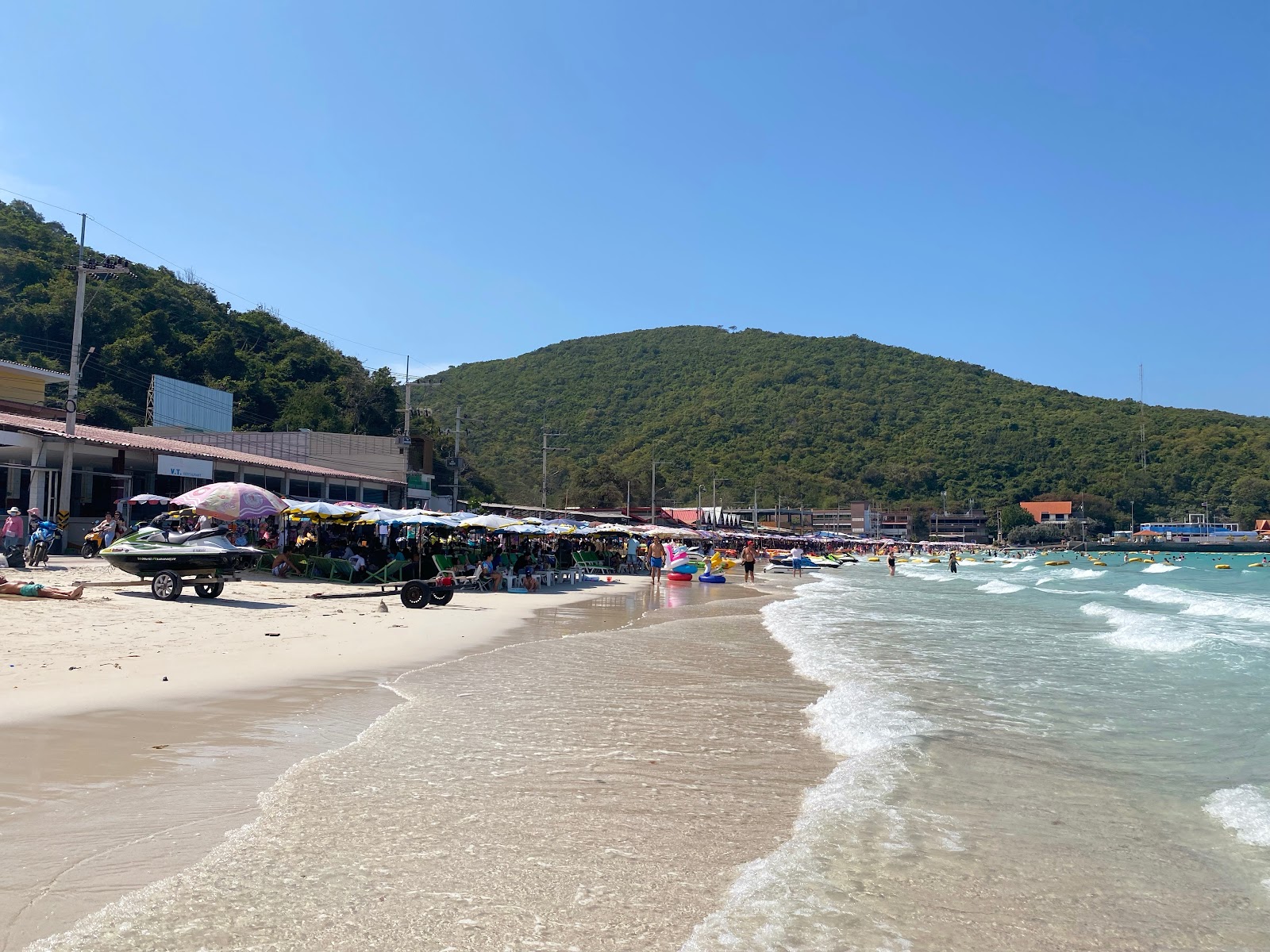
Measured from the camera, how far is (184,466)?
89.0ft

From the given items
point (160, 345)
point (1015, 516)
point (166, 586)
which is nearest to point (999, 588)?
point (166, 586)

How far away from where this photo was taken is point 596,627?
51.8 ft

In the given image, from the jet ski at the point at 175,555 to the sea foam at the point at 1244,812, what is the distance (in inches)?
539

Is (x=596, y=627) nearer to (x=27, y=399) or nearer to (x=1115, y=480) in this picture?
(x=27, y=399)

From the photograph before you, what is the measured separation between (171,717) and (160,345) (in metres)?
52.8

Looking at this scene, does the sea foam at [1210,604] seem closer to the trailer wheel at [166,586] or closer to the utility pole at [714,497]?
the trailer wheel at [166,586]

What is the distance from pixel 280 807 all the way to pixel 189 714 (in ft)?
8.56

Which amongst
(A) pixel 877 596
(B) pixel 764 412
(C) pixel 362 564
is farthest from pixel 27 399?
(B) pixel 764 412

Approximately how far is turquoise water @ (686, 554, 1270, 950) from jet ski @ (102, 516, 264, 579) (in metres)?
9.44

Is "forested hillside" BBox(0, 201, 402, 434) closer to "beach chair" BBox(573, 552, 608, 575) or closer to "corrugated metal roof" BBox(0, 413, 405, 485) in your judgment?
"corrugated metal roof" BBox(0, 413, 405, 485)

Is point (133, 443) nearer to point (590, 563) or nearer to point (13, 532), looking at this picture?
point (13, 532)

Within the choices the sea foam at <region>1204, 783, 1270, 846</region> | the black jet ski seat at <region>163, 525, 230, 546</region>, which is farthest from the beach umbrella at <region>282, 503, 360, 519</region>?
the sea foam at <region>1204, 783, 1270, 846</region>

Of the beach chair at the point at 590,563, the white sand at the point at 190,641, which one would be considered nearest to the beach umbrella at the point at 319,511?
the white sand at the point at 190,641

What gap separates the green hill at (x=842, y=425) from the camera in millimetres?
113125
